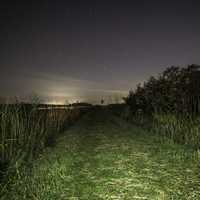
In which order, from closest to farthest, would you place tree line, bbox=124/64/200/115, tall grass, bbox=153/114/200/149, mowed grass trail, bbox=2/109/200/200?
mowed grass trail, bbox=2/109/200/200, tall grass, bbox=153/114/200/149, tree line, bbox=124/64/200/115

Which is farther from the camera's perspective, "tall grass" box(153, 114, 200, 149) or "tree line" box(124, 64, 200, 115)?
"tree line" box(124, 64, 200, 115)

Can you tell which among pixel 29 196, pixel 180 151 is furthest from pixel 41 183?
pixel 180 151

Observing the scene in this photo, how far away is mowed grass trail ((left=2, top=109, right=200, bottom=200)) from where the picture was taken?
15.0 feet

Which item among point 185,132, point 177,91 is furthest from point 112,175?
point 177,91

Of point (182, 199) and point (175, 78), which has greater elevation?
point (175, 78)

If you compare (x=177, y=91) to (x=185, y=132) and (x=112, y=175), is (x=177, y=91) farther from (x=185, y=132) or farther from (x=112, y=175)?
(x=112, y=175)

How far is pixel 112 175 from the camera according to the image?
18.5ft

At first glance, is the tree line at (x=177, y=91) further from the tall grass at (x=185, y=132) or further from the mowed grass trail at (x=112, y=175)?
the mowed grass trail at (x=112, y=175)

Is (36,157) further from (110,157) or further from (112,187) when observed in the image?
(112,187)

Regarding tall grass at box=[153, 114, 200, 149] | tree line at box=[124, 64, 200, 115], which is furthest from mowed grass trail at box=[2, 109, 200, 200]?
tree line at box=[124, 64, 200, 115]

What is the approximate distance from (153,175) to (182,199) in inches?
52.0

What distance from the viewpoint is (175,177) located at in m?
5.46

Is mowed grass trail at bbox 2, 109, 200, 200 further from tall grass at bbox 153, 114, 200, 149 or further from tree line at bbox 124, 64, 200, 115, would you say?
tree line at bbox 124, 64, 200, 115

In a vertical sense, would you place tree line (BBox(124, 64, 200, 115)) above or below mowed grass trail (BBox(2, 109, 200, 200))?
above
